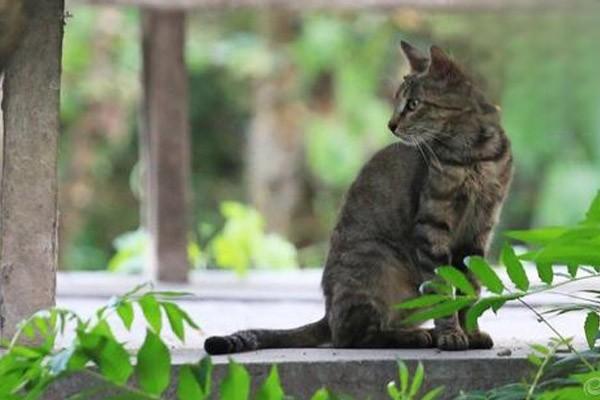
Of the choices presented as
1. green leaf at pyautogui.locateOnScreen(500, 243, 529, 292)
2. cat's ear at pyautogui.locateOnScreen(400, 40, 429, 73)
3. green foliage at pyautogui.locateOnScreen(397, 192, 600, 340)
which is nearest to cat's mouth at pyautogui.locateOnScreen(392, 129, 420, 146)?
cat's ear at pyautogui.locateOnScreen(400, 40, 429, 73)

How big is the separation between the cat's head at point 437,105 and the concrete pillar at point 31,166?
3.36 feet

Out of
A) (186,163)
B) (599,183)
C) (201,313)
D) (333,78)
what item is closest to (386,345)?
(201,313)

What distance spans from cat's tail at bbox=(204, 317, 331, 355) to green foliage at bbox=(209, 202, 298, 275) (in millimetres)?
3568

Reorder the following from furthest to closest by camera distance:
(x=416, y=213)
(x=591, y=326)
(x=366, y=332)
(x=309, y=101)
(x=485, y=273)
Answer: (x=309, y=101) < (x=416, y=213) < (x=366, y=332) < (x=591, y=326) < (x=485, y=273)

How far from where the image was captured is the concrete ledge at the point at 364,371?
3568mm

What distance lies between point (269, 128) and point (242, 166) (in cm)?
120

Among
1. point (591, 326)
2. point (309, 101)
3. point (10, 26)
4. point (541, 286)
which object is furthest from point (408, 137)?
point (309, 101)

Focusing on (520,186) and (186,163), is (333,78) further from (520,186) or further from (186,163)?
(186,163)

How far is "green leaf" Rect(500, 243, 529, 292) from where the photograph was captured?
2445mm

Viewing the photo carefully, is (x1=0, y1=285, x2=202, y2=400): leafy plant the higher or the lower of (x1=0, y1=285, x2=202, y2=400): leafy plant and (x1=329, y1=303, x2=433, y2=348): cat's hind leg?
the higher

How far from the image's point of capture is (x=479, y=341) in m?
3.91

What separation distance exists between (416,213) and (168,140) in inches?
117

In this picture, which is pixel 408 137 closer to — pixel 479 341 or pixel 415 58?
pixel 415 58

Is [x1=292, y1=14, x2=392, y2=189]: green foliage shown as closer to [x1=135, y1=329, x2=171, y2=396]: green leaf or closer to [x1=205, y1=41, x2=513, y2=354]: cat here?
[x1=205, y1=41, x2=513, y2=354]: cat
